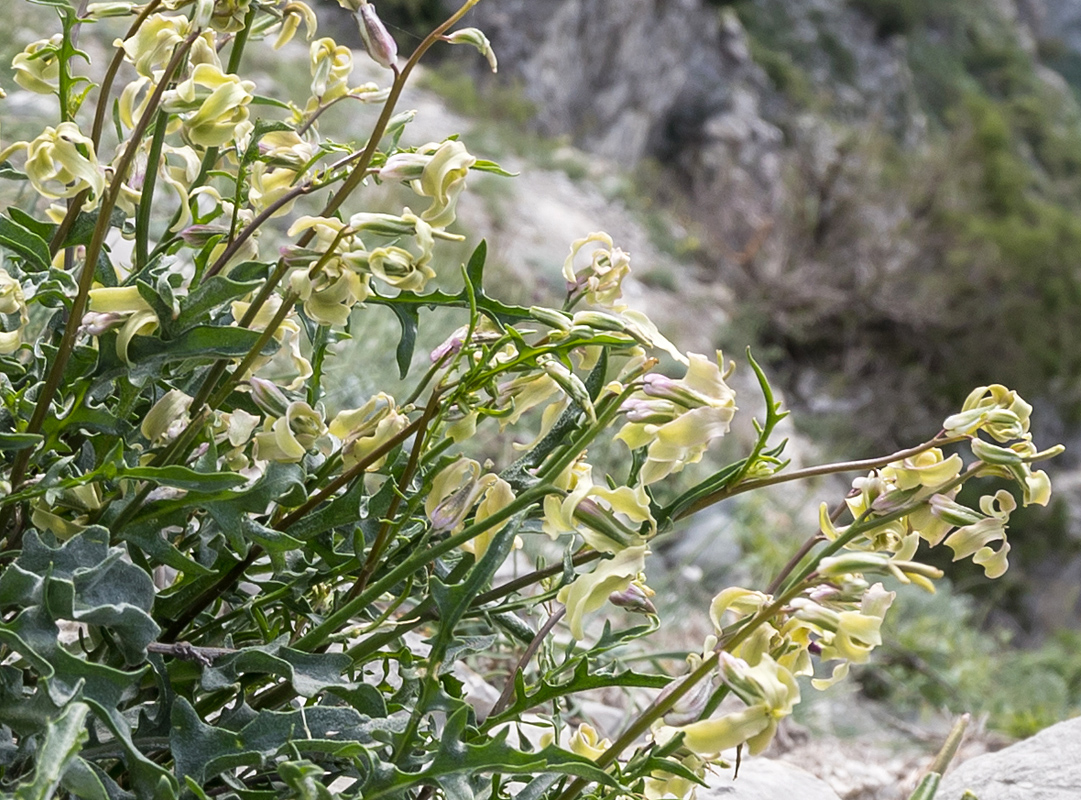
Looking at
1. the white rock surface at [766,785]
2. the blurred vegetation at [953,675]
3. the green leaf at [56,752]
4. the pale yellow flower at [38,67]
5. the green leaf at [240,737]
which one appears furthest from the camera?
the blurred vegetation at [953,675]

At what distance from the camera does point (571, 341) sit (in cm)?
41

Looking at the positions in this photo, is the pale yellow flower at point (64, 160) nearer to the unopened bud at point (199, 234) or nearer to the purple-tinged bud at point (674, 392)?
the unopened bud at point (199, 234)

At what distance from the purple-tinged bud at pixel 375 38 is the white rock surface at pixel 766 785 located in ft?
1.66

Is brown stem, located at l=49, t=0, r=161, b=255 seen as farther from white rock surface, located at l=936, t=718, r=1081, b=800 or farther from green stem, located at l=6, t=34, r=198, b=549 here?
white rock surface, located at l=936, t=718, r=1081, b=800

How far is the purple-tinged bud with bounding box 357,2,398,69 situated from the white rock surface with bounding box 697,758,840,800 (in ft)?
1.66

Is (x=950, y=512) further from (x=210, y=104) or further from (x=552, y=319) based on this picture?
(x=210, y=104)

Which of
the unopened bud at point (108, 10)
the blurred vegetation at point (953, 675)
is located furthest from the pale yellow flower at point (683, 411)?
the blurred vegetation at point (953, 675)

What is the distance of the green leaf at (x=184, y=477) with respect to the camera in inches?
15.6

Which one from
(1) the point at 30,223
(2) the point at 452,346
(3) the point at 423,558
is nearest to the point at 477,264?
(2) the point at 452,346

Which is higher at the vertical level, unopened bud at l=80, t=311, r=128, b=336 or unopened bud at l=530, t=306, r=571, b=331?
unopened bud at l=530, t=306, r=571, b=331

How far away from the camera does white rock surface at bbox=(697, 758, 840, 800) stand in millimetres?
755

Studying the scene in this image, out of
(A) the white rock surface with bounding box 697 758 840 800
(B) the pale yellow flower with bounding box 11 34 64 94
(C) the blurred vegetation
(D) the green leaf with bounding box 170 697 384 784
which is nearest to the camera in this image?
(D) the green leaf with bounding box 170 697 384 784

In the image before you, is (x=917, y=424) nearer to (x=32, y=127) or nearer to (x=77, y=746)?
(x=32, y=127)

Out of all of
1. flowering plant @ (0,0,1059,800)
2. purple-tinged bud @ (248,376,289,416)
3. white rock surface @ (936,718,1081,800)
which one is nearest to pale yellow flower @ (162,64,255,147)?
flowering plant @ (0,0,1059,800)
